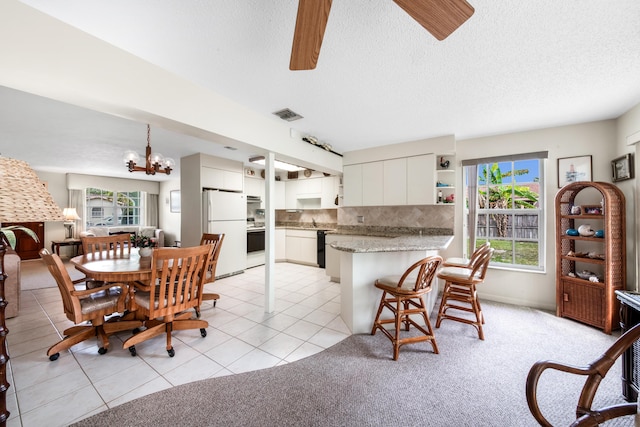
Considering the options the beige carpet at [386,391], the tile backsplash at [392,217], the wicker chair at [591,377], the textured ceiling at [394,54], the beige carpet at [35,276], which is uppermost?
the textured ceiling at [394,54]

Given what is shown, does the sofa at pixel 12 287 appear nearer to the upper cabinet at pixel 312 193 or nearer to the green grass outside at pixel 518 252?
the upper cabinet at pixel 312 193

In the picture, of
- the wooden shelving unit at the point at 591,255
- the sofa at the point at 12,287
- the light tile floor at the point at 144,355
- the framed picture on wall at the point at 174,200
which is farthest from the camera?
the framed picture on wall at the point at 174,200

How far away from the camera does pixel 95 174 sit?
22.3 feet

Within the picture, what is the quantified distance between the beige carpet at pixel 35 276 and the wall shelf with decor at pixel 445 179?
6785 millimetres

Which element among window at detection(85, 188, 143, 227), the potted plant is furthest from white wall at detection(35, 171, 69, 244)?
A: the potted plant

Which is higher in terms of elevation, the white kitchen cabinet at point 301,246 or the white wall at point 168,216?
the white wall at point 168,216

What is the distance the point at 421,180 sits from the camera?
368cm

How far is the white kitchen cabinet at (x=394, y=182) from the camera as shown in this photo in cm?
384

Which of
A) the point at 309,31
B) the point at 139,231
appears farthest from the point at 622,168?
the point at 139,231

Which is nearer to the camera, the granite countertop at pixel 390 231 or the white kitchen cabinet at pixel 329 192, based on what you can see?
the granite countertop at pixel 390 231

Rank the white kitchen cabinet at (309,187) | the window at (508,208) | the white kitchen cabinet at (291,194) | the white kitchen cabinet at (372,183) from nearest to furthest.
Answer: the window at (508,208)
the white kitchen cabinet at (372,183)
the white kitchen cabinet at (309,187)
the white kitchen cabinet at (291,194)

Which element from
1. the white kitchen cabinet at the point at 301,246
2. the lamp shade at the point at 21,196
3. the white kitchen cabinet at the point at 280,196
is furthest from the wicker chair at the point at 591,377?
the white kitchen cabinet at the point at 280,196

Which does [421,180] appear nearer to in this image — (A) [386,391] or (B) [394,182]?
(B) [394,182]

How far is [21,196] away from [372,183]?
3.87m
